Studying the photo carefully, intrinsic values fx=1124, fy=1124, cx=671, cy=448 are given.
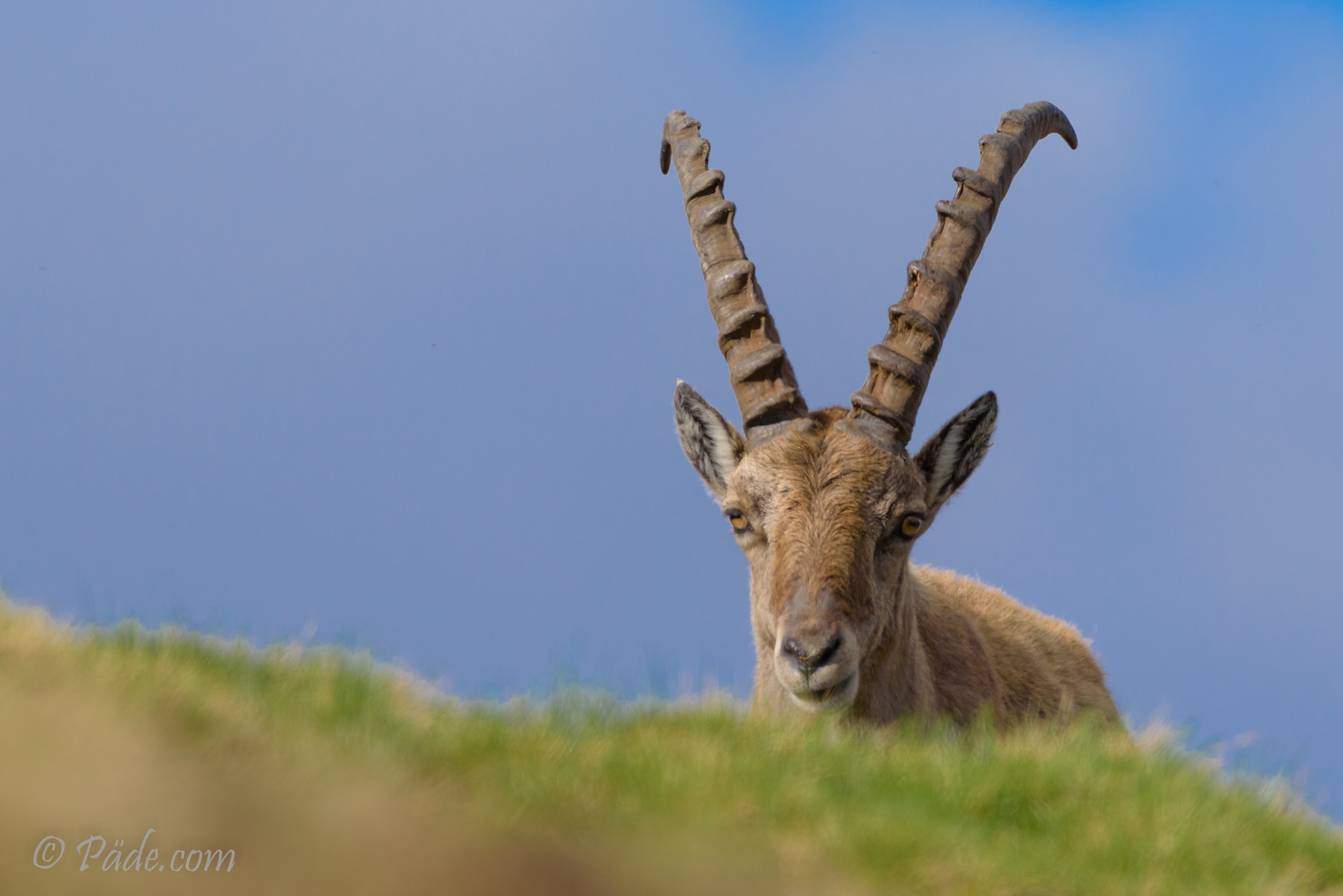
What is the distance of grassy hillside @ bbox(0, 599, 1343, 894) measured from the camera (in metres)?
3.43

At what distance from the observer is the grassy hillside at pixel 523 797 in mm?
3432

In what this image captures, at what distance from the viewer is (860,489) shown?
23.0ft

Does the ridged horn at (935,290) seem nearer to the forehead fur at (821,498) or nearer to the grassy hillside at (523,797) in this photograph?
the forehead fur at (821,498)

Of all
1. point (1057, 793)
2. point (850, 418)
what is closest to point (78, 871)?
point (1057, 793)

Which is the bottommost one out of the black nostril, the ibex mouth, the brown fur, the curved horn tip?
the ibex mouth

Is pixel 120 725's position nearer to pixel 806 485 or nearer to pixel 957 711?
pixel 806 485

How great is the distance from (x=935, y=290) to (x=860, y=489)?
1.98m

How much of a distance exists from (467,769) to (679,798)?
81 centimetres

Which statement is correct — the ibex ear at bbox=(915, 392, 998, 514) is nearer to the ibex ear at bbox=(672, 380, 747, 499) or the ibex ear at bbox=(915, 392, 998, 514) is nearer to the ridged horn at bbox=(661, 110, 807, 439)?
the ridged horn at bbox=(661, 110, 807, 439)

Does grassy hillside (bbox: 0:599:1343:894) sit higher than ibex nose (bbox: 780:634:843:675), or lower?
lower

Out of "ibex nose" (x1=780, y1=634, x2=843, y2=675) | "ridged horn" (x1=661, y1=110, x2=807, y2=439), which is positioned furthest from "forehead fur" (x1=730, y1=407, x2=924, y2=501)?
"ibex nose" (x1=780, y1=634, x2=843, y2=675)

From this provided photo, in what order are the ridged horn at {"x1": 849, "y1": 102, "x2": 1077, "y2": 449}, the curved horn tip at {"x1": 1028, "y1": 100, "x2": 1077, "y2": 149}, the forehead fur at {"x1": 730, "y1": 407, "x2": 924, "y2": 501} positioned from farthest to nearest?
the curved horn tip at {"x1": 1028, "y1": 100, "x2": 1077, "y2": 149} → the ridged horn at {"x1": 849, "y1": 102, "x2": 1077, "y2": 449} → the forehead fur at {"x1": 730, "y1": 407, "x2": 924, "y2": 501}

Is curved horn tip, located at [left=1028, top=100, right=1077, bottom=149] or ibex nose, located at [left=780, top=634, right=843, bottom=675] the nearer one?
ibex nose, located at [left=780, top=634, right=843, bottom=675]

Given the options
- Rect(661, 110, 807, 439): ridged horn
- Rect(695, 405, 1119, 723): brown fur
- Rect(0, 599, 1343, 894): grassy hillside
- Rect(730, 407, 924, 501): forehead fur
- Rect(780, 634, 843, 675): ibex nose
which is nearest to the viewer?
Rect(0, 599, 1343, 894): grassy hillside
